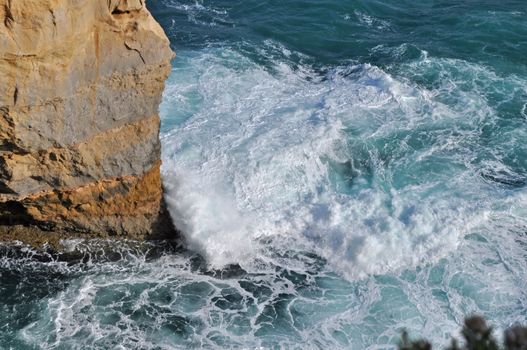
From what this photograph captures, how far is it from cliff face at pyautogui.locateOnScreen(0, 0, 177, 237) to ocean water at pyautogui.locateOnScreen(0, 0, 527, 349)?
0.86 metres

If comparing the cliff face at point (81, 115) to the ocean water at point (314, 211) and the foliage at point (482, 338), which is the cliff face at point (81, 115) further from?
the foliage at point (482, 338)

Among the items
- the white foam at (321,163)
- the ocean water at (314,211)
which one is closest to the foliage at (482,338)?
the ocean water at (314,211)

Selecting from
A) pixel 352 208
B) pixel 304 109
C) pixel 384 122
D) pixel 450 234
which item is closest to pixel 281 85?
pixel 304 109

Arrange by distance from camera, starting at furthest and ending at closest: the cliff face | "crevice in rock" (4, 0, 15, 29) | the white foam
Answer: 1. the white foam
2. the cliff face
3. "crevice in rock" (4, 0, 15, 29)

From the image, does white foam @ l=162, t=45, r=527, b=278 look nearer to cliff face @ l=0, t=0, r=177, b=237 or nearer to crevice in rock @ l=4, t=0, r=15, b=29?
cliff face @ l=0, t=0, r=177, b=237

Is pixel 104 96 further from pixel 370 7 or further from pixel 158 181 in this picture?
pixel 370 7

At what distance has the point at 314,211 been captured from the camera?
14.9m

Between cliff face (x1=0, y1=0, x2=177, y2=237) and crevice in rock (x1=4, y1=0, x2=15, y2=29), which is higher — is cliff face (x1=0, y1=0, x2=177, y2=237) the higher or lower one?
the lower one

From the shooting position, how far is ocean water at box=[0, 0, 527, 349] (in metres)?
12.4

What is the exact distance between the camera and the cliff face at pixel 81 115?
11023 millimetres

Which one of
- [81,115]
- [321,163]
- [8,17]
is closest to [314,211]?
[321,163]

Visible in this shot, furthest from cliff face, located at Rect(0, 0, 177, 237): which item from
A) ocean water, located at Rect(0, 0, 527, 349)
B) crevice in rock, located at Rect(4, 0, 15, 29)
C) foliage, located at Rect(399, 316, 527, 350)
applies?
foliage, located at Rect(399, 316, 527, 350)

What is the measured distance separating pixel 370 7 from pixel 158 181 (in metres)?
13.6

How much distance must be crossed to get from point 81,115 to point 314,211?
541cm
